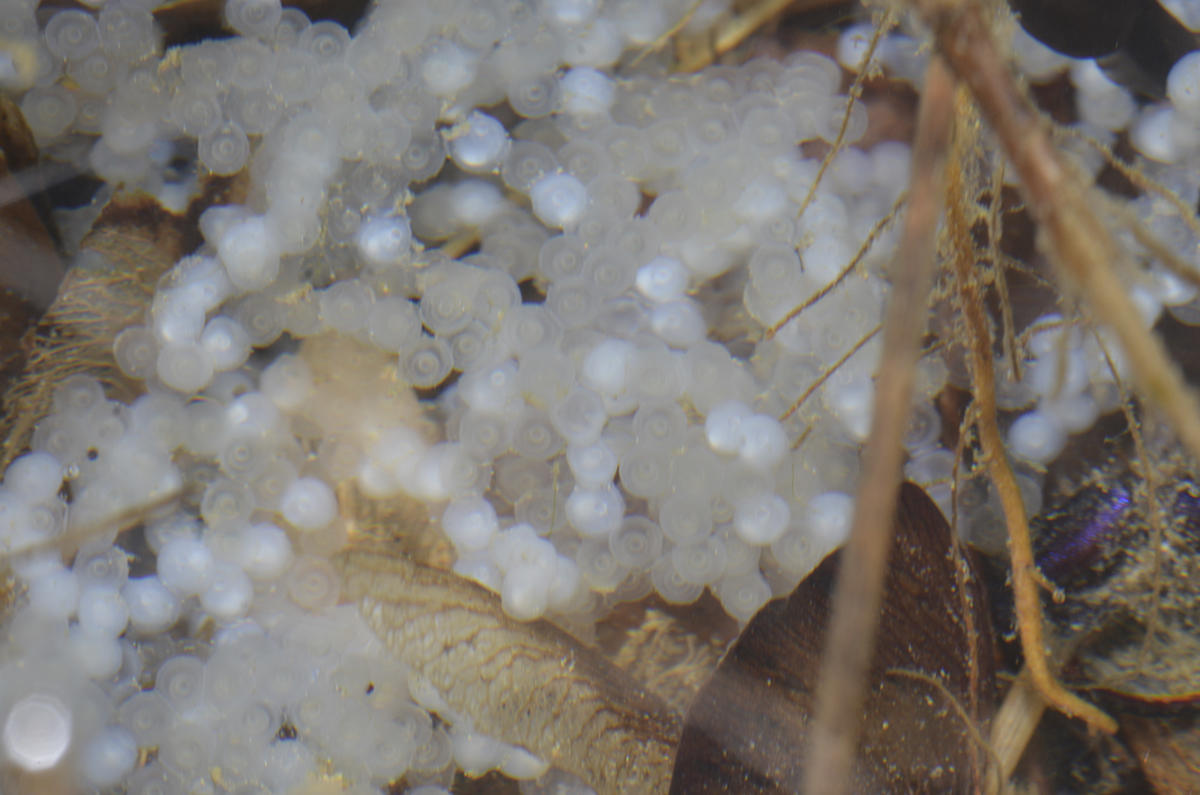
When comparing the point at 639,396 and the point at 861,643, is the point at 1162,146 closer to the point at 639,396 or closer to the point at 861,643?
the point at 639,396

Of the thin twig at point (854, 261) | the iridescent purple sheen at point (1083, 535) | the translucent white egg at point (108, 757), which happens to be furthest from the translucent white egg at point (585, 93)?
the translucent white egg at point (108, 757)

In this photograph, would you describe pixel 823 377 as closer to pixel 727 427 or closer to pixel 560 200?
pixel 727 427

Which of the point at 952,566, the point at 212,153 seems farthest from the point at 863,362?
the point at 212,153

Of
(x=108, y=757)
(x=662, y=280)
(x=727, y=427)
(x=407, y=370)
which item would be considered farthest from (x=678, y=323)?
(x=108, y=757)

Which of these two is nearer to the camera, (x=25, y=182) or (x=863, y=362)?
(x=863, y=362)

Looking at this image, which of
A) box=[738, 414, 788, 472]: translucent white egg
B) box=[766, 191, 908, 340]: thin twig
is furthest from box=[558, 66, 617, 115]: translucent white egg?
box=[738, 414, 788, 472]: translucent white egg

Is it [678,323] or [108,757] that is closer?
[108,757]

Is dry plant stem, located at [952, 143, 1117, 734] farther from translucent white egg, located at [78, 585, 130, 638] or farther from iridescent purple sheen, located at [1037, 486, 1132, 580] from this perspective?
translucent white egg, located at [78, 585, 130, 638]
